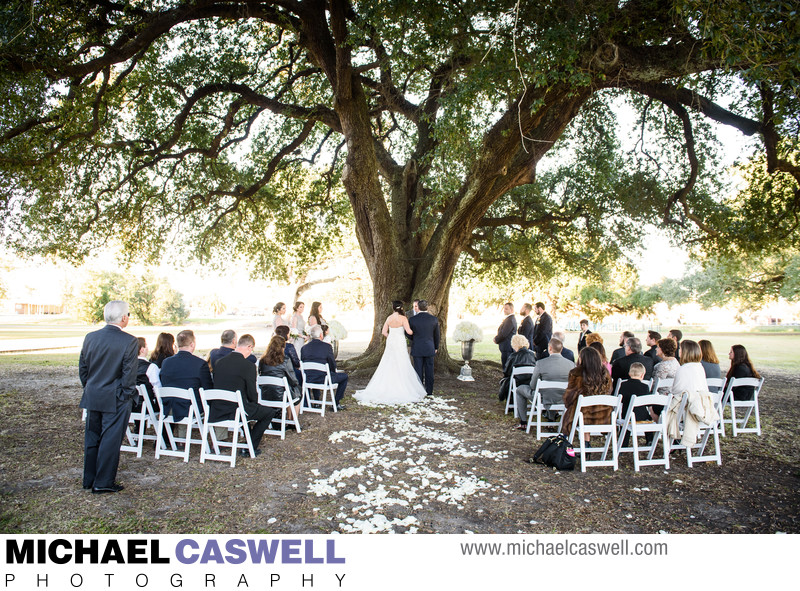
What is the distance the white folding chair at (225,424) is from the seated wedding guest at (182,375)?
36 cm

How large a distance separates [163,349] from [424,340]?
4887mm

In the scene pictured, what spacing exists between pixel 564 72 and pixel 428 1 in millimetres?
2507

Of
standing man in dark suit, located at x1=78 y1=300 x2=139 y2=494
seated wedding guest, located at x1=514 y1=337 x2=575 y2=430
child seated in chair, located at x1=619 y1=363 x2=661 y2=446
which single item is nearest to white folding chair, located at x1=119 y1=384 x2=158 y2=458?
standing man in dark suit, located at x1=78 y1=300 x2=139 y2=494

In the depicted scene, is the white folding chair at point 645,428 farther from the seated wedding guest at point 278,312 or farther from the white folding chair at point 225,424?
the seated wedding guest at point 278,312

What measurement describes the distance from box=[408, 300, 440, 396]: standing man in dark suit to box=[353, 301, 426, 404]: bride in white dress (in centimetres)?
20

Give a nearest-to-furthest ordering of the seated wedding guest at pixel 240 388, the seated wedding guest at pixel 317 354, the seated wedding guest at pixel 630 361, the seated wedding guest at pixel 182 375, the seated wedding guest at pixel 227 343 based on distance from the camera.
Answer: the seated wedding guest at pixel 240 388 < the seated wedding guest at pixel 182 375 < the seated wedding guest at pixel 227 343 < the seated wedding guest at pixel 630 361 < the seated wedding guest at pixel 317 354

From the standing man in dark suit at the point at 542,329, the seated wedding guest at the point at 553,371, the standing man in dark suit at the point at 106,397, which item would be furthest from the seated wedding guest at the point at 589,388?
the standing man in dark suit at the point at 542,329

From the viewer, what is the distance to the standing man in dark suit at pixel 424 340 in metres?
10.1

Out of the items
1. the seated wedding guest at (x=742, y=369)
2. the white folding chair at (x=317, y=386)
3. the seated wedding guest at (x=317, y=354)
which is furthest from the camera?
the seated wedding guest at (x=317, y=354)

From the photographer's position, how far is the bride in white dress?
9680 millimetres

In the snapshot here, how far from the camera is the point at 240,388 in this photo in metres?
6.10

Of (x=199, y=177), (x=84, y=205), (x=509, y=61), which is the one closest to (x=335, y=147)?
(x=199, y=177)

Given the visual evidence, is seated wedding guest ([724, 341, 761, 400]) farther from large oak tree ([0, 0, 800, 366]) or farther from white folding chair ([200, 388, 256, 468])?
white folding chair ([200, 388, 256, 468])

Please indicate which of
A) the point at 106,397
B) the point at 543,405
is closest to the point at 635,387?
the point at 543,405
